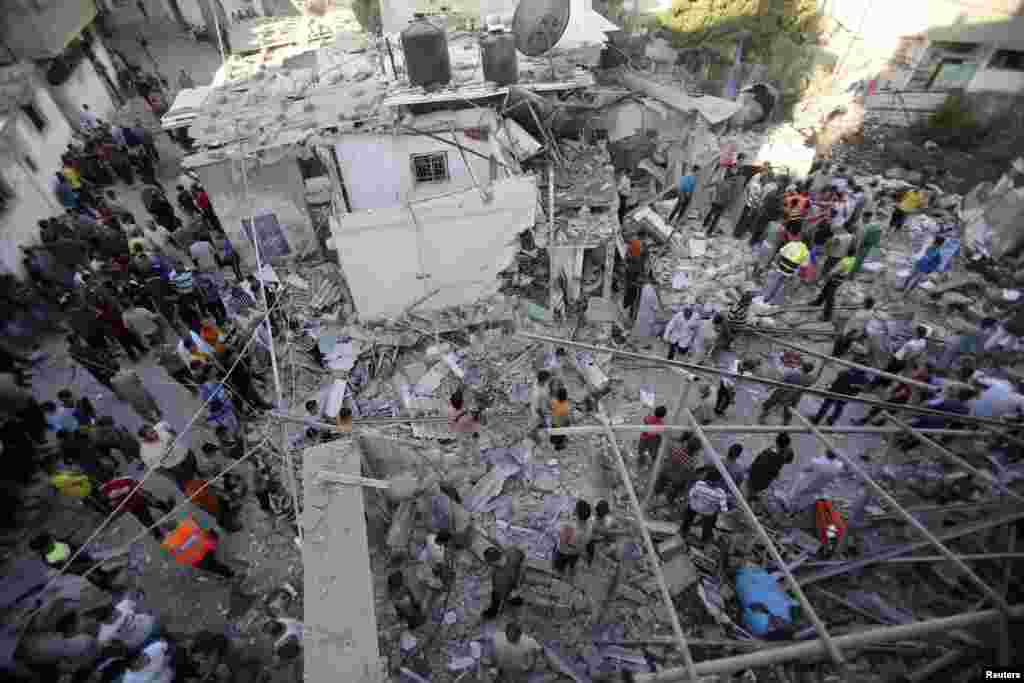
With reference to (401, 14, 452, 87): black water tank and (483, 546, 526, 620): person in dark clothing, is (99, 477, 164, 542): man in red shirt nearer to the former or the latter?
(483, 546, 526, 620): person in dark clothing

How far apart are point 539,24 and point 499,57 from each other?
57.7 inches

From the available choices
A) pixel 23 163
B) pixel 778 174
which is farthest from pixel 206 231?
pixel 778 174

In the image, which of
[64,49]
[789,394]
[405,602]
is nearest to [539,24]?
[789,394]

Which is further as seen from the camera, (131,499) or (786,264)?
(786,264)

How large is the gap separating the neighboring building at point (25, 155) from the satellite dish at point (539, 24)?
1353 cm

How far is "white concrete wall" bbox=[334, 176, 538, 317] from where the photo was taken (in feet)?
33.5

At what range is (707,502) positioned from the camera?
6.83 metres

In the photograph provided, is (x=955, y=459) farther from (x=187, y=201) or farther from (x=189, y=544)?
(x=187, y=201)

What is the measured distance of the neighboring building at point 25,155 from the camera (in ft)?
41.5

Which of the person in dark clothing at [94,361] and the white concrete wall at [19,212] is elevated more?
the white concrete wall at [19,212]

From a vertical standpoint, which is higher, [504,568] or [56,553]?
[504,568]

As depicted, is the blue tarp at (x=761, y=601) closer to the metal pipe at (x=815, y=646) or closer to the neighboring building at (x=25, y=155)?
the metal pipe at (x=815, y=646)

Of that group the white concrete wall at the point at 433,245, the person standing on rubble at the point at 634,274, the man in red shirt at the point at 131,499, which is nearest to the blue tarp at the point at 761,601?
the person standing on rubble at the point at 634,274

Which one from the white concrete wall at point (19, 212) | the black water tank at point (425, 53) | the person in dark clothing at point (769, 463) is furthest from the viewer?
the white concrete wall at point (19, 212)
